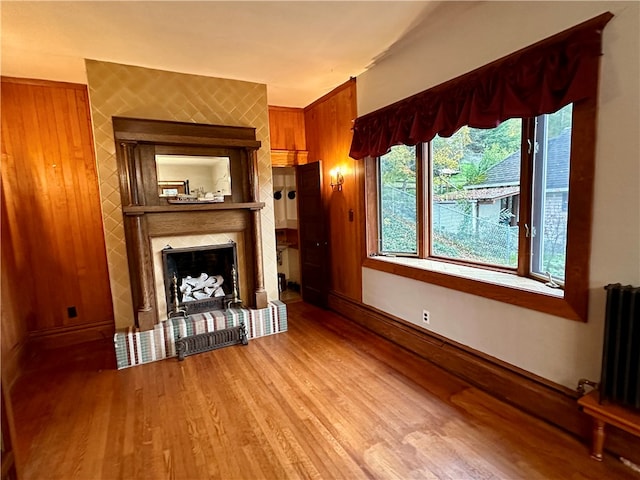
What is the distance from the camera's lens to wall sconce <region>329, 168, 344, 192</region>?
4030 millimetres

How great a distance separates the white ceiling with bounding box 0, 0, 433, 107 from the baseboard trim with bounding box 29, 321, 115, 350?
263 centimetres

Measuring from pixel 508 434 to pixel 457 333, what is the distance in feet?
2.64

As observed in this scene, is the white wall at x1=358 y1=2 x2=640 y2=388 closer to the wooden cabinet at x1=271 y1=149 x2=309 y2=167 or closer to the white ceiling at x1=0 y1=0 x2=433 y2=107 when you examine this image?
the white ceiling at x1=0 y1=0 x2=433 y2=107

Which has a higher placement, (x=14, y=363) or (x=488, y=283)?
(x=488, y=283)

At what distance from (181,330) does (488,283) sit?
2793 millimetres

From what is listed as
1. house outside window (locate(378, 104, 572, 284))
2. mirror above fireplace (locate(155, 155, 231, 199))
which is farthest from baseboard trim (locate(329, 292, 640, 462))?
mirror above fireplace (locate(155, 155, 231, 199))

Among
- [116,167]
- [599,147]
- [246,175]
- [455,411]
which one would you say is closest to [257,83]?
[246,175]

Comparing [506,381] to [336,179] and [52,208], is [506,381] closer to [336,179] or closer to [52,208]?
[336,179]

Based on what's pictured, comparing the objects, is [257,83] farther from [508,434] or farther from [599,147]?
[508,434]

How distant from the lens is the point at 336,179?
4105 mm

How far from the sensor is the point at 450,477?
173cm

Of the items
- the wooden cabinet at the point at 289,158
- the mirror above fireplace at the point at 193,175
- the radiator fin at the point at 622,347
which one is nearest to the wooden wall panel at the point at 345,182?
the wooden cabinet at the point at 289,158

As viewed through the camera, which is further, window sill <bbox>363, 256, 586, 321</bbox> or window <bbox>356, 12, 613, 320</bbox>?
window sill <bbox>363, 256, 586, 321</bbox>

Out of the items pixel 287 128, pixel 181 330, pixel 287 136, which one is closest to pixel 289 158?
pixel 287 136
